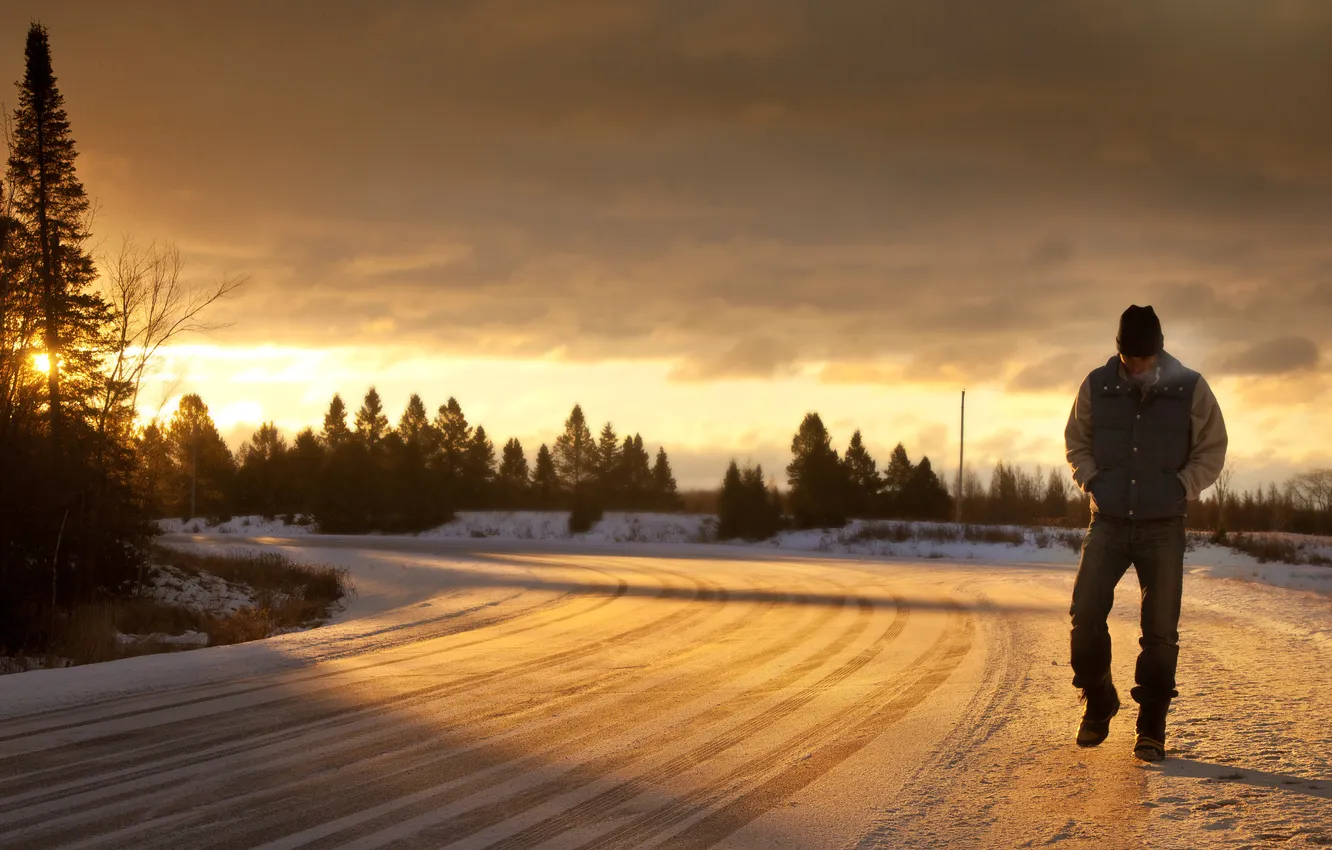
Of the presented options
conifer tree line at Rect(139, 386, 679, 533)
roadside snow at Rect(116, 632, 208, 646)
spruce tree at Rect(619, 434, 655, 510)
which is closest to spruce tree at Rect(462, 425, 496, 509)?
conifer tree line at Rect(139, 386, 679, 533)

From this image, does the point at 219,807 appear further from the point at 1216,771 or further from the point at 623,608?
the point at 623,608

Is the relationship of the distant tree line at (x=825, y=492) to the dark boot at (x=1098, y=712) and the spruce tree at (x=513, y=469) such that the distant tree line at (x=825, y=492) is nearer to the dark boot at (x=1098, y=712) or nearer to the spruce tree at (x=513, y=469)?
the spruce tree at (x=513, y=469)

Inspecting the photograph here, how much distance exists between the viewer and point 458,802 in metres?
5.10

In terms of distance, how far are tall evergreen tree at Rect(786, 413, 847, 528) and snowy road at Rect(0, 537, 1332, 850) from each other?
4605 centimetres

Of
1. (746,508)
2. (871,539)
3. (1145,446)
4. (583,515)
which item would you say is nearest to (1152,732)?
(1145,446)

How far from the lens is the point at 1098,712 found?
20.3ft

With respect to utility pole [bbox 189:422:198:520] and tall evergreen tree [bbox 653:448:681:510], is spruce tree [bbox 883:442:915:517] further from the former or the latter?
utility pole [bbox 189:422:198:520]

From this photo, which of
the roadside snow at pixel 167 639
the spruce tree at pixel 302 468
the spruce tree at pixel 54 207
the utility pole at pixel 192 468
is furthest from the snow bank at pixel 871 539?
the roadside snow at pixel 167 639

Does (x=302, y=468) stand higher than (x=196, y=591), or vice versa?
(x=302, y=468)

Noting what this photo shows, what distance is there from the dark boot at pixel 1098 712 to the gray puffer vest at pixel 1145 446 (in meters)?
1.01

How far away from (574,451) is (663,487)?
10.1 metres

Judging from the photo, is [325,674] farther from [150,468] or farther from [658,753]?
[150,468]

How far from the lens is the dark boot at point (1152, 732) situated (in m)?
5.88

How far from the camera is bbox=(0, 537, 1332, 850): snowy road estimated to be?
476 centimetres
